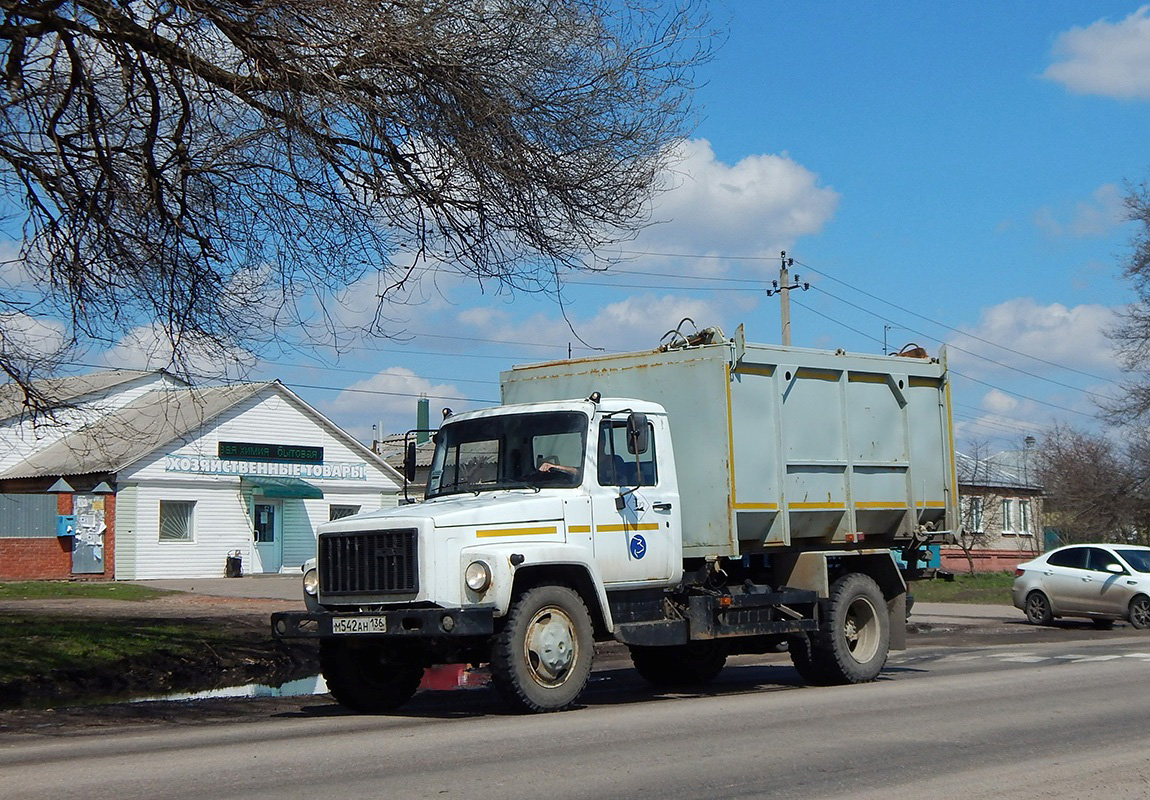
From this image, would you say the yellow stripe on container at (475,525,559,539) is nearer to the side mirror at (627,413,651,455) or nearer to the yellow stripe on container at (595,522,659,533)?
the yellow stripe on container at (595,522,659,533)

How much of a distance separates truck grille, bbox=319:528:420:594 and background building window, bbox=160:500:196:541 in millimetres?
32904

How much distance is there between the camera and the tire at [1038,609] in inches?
945

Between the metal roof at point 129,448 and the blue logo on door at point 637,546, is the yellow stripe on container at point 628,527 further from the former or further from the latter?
the metal roof at point 129,448

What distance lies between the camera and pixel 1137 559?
23.5 metres

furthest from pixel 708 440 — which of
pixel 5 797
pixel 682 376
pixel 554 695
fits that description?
pixel 5 797

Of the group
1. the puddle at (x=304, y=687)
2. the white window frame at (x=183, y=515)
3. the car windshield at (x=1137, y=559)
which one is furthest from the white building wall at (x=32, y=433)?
the car windshield at (x=1137, y=559)

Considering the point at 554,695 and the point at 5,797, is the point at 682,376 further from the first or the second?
the point at 5,797

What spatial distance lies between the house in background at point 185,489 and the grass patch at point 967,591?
19.7m

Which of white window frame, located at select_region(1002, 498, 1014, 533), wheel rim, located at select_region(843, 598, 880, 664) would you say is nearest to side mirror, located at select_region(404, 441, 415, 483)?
wheel rim, located at select_region(843, 598, 880, 664)

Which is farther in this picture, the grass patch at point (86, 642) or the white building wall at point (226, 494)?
the white building wall at point (226, 494)

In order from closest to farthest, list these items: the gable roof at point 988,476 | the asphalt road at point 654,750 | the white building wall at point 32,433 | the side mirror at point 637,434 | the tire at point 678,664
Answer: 1. the asphalt road at point 654,750
2. the side mirror at point 637,434
3. the tire at point 678,664
4. the white building wall at point 32,433
5. the gable roof at point 988,476

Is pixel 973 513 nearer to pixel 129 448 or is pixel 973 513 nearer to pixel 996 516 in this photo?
pixel 996 516

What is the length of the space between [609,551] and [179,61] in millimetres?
5980

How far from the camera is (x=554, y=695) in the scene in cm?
1037
